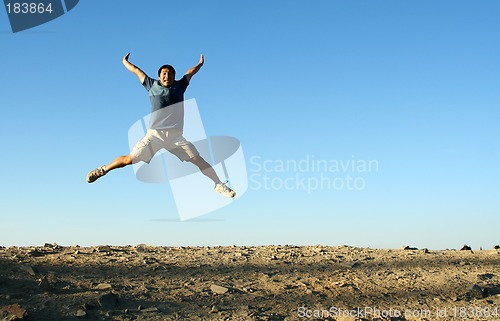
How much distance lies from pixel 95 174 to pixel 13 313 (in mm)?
3565

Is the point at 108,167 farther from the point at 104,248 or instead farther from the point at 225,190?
the point at 225,190

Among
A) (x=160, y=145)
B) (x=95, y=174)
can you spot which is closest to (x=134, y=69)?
(x=160, y=145)

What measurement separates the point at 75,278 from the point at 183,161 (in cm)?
287

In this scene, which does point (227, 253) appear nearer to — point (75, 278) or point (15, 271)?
point (75, 278)

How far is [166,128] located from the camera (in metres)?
9.62

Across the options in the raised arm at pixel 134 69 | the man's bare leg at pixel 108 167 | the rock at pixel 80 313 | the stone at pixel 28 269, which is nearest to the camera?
the rock at pixel 80 313

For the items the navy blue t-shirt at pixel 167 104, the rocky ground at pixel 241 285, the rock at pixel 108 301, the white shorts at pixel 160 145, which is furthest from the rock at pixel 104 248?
the rock at pixel 108 301

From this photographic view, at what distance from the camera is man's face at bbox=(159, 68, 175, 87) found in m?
9.44

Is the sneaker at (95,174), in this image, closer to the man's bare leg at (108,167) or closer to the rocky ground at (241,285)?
the man's bare leg at (108,167)

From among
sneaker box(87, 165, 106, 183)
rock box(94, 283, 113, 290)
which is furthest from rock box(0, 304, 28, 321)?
sneaker box(87, 165, 106, 183)

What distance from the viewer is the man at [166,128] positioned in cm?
950

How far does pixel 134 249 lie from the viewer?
11102 mm

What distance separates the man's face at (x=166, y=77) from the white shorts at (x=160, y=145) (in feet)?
2.82

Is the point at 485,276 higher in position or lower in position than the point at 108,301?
lower
